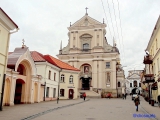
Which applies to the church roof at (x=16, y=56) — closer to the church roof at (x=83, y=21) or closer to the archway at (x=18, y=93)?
the archway at (x=18, y=93)

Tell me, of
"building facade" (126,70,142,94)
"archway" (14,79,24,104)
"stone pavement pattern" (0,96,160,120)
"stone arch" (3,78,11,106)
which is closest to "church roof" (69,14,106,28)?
"archway" (14,79,24,104)

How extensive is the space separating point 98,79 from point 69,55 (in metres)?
10.3

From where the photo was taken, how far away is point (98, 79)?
155ft

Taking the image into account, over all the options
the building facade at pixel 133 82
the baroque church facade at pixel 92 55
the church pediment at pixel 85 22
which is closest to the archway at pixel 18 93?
the baroque church facade at pixel 92 55

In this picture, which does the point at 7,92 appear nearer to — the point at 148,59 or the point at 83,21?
the point at 148,59

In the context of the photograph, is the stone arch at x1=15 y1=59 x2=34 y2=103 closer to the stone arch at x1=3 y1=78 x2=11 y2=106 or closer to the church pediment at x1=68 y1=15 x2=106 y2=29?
the stone arch at x1=3 y1=78 x2=11 y2=106

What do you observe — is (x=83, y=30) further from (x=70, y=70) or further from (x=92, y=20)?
(x=70, y=70)

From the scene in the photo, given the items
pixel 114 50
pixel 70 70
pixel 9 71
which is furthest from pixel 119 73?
pixel 9 71

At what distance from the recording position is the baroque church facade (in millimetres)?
47094

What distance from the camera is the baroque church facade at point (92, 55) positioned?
47094mm

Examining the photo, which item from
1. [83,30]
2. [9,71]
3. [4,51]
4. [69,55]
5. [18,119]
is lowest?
[18,119]

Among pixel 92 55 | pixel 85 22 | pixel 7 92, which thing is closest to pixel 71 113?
pixel 7 92

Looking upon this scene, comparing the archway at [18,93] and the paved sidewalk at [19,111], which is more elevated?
the archway at [18,93]

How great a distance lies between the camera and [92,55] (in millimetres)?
49062
